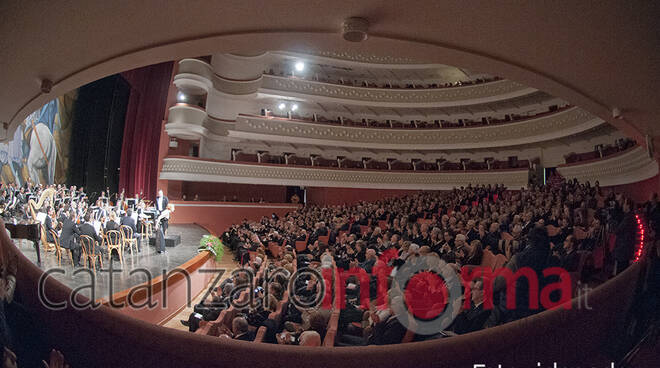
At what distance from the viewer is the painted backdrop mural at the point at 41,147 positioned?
815 centimetres

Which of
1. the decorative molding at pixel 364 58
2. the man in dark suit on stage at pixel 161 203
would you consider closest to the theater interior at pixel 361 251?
the man in dark suit on stage at pixel 161 203

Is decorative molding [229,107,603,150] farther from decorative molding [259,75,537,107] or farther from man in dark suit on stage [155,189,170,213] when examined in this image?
man in dark suit on stage [155,189,170,213]

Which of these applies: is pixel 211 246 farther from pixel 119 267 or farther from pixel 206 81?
pixel 206 81

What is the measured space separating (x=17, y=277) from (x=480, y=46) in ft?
9.90

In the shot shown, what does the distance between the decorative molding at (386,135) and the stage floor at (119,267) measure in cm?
713

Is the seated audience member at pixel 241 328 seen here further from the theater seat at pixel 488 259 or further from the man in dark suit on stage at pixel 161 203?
the man in dark suit on stage at pixel 161 203

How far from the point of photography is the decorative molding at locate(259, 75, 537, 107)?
13.3 meters

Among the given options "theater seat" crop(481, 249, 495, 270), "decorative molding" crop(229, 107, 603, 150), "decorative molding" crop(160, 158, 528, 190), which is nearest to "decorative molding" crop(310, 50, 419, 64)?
"decorative molding" crop(229, 107, 603, 150)

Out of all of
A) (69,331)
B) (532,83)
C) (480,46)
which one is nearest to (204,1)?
(480,46)

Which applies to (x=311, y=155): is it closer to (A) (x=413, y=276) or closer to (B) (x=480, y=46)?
(A) (x=413, y=276)

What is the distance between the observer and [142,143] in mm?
11281

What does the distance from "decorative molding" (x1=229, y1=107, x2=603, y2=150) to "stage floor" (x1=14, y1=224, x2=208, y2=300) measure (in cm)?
713

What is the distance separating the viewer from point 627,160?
7379mm

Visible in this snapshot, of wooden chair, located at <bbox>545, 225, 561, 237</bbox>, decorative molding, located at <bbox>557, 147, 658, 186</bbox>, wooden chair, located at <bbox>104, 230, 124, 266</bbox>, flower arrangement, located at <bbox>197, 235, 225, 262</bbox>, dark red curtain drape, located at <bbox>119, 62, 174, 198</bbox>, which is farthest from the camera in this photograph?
dark red curtain drape, located at <bbox>119, 62, 174, 198</bbox>
